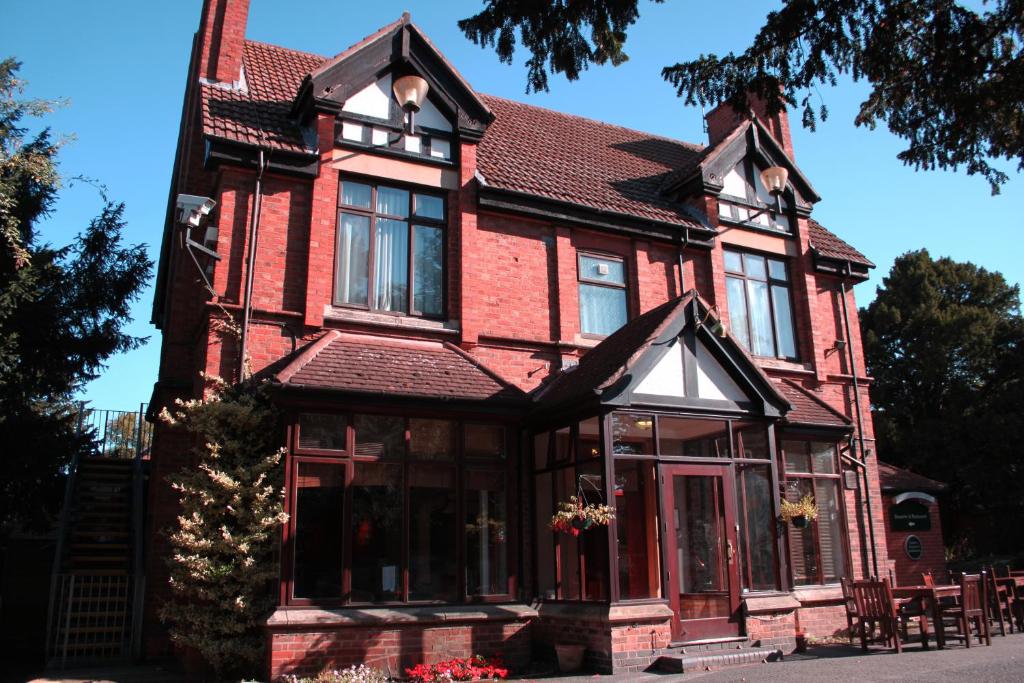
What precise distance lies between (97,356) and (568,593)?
13.7 meters

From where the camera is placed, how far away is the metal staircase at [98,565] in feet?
42.2

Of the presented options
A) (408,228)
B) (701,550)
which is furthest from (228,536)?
(701,550)

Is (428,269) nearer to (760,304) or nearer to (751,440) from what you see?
(751,440)

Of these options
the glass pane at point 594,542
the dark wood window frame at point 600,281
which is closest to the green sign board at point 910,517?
the dark wood window frame at point 600,281

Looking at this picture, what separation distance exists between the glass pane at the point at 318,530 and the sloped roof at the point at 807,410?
8353 mm

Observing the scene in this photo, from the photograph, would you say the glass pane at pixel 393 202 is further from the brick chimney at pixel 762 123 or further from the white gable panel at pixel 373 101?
the brick chimney at pixel 762 123

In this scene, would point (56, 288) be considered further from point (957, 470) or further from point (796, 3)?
point (957, 470)

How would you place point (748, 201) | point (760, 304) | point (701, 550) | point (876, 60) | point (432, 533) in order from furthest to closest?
1. point (748, 201)
2. point (760, 304)
3. point (701, 550)
4. point (432, 533)
5. point (876, 60)

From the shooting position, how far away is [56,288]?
18344 mm

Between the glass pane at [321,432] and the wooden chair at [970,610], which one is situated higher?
the glass pane at [321,432]

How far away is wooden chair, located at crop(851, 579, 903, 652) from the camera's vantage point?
1156cm

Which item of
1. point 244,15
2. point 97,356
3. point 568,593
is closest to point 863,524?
point 568,593

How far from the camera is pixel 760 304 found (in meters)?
17.1

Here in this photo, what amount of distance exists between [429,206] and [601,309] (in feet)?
12.4
